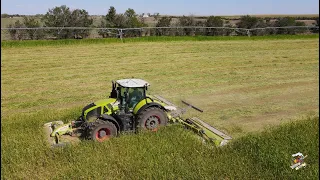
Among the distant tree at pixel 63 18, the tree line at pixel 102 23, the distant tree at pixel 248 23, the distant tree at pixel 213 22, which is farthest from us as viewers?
the distant tree at pixel 248 23

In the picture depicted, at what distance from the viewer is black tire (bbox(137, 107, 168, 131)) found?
7508mm

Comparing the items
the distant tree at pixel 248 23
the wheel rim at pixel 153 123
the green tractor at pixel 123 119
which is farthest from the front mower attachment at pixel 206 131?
the distant tree at pixel 248 23

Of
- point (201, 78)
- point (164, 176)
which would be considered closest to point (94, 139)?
point (164, 176)

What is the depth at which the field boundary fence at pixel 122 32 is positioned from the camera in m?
26.8

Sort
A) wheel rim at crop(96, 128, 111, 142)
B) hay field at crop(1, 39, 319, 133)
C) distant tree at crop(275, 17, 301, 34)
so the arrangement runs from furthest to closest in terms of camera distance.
→ distant tree at crop(275, 17, 301, 34)
hay field at crop(1, 39, 319, 133)
wheel rim at crop(96, 128, 111, 142)

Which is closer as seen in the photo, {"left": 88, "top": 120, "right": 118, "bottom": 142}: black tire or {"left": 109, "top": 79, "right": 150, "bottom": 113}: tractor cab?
{"left": 88, "top": 120, "right": 118, "bottom": 142}: black tire

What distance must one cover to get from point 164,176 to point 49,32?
2499 cm

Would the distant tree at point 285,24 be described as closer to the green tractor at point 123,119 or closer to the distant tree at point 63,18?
the distant tree at point 63,18

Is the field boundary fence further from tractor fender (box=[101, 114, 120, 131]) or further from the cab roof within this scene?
tractor fender (box=[101, 114, 120, 131])

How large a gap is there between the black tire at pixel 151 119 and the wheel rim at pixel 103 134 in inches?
27.1

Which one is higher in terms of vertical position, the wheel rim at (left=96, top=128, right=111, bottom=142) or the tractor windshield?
the tractor windshield

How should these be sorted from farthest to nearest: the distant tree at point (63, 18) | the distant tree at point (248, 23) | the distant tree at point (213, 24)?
the distant tree at point (248, 23)
the distant tree at point (213, 24)
the distant tree at point (63, 18)

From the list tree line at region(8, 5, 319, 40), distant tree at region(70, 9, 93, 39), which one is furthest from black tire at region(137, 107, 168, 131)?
distant tree at region(70, 9, 93, 39)

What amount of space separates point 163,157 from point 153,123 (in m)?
1.43
